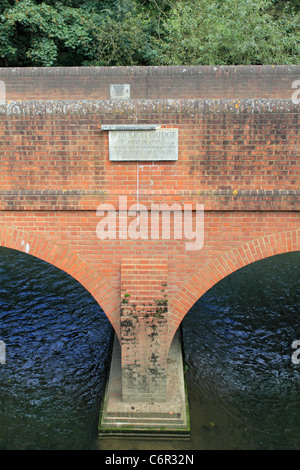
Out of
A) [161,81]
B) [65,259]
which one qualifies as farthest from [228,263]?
[161,81]

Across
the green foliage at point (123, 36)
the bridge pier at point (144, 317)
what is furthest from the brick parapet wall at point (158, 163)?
the green foliage at point (123, 36)

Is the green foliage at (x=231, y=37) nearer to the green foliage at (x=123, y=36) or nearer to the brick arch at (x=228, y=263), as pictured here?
the green foliage at (x=123, y=36)

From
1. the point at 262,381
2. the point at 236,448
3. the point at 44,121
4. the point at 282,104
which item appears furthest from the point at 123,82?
the point at 236,448

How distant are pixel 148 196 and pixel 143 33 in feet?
32.0

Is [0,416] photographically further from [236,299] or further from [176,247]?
[236,299]

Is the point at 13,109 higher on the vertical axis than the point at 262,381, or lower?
higher

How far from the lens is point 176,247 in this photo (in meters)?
6.35

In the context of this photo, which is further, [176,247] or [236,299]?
[236,299]

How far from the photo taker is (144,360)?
6.39 metres

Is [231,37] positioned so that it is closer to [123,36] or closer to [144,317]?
[123,36]

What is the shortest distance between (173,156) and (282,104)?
166 cm

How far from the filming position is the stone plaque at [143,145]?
592 centimetres

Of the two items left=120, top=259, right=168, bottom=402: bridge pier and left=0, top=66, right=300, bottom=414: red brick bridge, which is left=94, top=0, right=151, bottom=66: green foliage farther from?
left=120, top=259, right=168, bottom=402: bridge pier
